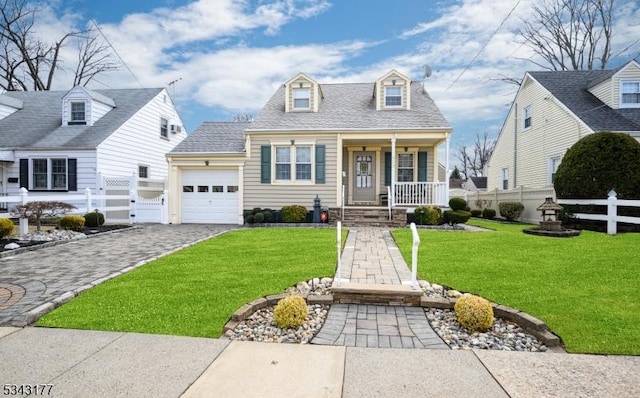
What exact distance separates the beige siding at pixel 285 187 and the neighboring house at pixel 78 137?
543cm

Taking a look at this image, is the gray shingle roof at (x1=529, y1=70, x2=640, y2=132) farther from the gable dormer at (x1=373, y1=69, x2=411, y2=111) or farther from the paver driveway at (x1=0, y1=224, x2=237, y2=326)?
the paver driveway at (x1=0, y1=224, x2=237, y2=326)

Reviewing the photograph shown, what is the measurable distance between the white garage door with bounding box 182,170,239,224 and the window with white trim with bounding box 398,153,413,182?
7493mm

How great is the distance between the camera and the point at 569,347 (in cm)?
325

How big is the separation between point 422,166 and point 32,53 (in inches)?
1117

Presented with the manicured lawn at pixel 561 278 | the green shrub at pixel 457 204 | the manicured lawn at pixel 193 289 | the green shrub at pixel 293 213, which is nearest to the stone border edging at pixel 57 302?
the manicured lawn at pixel 193 289

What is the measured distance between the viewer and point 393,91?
15.2 meters

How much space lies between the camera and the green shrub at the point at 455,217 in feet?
40.6

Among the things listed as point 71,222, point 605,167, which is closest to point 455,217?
point 605,167

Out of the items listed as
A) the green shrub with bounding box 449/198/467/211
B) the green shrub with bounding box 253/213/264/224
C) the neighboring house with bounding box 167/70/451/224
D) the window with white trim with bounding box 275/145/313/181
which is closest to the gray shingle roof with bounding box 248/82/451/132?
the neighboring house with bounding box 167/70/451/224

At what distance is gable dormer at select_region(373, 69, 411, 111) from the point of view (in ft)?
49.0

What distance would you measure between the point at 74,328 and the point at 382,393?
3420 millimetres

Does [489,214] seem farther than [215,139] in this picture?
Yes

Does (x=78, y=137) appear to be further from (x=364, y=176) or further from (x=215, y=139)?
(x=364, y=176)

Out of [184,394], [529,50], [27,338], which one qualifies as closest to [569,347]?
[184,394]
